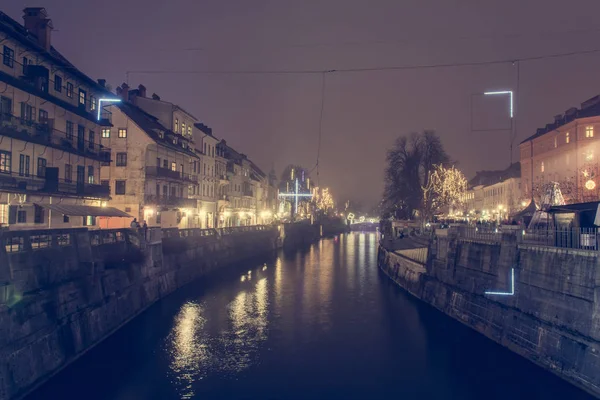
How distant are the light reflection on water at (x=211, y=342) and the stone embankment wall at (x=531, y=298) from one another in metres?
12.3

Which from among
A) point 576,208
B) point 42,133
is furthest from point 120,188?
point 576,208

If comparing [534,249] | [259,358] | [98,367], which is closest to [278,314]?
[259,358]

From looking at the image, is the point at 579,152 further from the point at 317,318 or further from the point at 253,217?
the point at 253,217

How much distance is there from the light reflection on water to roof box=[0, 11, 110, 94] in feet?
66.7

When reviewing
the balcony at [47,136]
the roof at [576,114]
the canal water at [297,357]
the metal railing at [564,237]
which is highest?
the roof at [576,114]

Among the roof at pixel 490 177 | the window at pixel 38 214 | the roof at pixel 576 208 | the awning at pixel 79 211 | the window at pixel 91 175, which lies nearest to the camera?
the roof at pixel 576 208

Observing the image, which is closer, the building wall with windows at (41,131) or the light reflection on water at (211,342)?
the light reflection on water at (211,342)

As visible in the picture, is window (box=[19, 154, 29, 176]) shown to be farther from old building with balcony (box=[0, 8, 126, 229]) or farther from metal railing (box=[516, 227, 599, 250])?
metal railing (box=[516, 227, 599, 250])

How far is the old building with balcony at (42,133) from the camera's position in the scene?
3126cm

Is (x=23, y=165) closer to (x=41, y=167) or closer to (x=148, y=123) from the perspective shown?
(x=41, y=167)

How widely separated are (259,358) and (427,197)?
2222 inches

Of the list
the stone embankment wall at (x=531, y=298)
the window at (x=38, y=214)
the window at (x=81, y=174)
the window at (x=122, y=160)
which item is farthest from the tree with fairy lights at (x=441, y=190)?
the window at (x=38, y=214)

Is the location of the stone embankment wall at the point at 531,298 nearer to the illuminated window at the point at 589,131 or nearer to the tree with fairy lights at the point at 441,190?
the tree with fairy lights at the point at 441,190

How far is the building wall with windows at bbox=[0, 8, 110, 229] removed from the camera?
31.2m
